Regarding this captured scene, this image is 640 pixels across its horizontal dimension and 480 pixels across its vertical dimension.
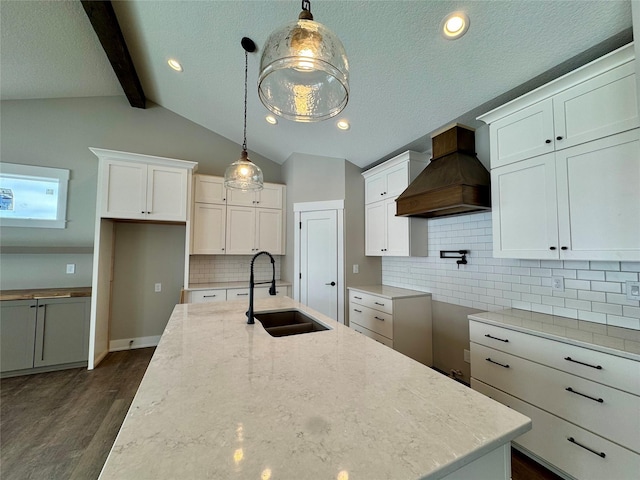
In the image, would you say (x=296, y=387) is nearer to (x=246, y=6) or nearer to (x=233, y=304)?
(x=233, y=304)

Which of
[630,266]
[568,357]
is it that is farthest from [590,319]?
[568,357]

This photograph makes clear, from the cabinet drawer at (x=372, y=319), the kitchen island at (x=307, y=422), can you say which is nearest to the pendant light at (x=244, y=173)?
the kitchen island at (x=307, y=422)

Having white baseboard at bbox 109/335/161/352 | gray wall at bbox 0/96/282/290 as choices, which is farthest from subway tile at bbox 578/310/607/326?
gray wall at bbox 0/96/282/290

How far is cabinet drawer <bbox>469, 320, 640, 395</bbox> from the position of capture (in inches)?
54.5

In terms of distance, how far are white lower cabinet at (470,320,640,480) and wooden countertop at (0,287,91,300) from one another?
4.32 m

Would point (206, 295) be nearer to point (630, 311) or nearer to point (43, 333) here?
point (43, 333)

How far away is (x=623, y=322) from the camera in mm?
1761

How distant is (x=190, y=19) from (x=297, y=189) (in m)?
2.26

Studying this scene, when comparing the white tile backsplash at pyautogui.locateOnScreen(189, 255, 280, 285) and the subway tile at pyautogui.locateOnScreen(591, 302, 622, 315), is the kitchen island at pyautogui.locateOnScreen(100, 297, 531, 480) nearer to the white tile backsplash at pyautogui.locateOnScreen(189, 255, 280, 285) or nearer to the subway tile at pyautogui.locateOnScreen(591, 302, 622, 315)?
the subway tile at pyautogui.locateOnScreen(591, 302, 622, 315)

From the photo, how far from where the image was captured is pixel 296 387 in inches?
38.7

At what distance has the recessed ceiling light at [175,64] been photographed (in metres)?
2.97

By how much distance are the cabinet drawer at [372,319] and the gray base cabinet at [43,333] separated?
3.29 meters

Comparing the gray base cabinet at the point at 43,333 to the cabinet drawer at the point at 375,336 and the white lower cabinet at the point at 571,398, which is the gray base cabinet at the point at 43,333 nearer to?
the cabinet drawer at the point at 375,336

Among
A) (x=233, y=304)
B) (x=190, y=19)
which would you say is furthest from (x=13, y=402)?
(x=190, y=19)
